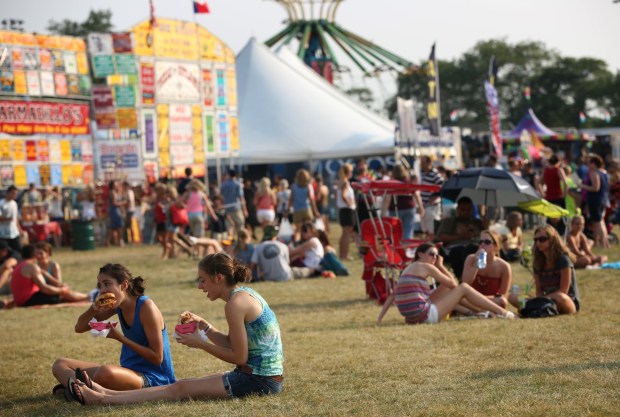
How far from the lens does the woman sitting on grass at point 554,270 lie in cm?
1004

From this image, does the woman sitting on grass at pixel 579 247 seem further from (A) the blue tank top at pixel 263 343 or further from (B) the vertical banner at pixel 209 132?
(B) the vertical banner at pixel 209 132

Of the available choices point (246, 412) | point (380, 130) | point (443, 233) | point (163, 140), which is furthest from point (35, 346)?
point (380, 130)

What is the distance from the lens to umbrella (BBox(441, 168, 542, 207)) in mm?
13531

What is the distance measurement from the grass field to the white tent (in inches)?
761

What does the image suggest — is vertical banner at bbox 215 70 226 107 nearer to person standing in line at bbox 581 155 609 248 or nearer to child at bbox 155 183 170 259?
child at bbox 155 183 170 259

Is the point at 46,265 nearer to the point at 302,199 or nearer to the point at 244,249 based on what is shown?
the point at 244,249

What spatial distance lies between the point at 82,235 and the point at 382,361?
16.7m

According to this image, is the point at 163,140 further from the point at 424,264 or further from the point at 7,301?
the point at 424,264

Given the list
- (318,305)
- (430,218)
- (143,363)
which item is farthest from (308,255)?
(143,363)

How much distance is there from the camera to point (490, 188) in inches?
537

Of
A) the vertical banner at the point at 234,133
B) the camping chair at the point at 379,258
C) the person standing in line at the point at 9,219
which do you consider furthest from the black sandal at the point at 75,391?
the vertical banner at the point at 234,133

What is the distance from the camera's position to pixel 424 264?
9812mm

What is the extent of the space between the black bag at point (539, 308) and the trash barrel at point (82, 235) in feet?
50.1

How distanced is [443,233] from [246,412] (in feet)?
23.0
